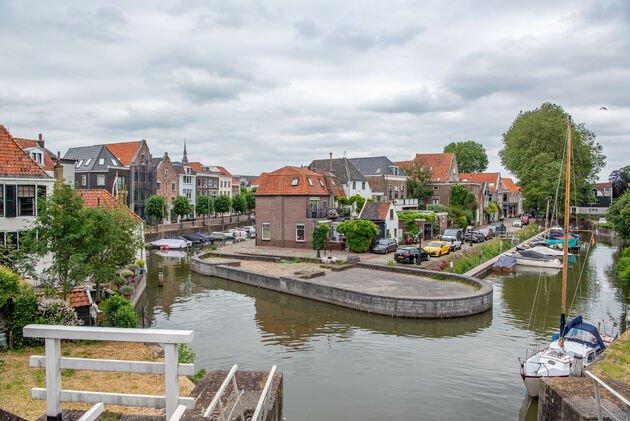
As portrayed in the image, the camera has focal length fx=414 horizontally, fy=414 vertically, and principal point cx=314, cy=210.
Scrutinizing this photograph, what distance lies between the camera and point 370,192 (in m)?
54.7

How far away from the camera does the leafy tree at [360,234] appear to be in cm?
3581

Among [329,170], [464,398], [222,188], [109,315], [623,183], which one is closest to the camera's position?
[464,398]

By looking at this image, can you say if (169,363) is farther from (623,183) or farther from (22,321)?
(623,183)

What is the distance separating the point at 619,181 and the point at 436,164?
66.4m

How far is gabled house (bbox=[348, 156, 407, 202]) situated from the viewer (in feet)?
185

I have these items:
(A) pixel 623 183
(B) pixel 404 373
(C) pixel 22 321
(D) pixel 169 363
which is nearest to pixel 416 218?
(B) pixel 404 373

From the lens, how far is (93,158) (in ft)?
196

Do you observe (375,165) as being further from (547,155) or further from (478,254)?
(547,155)

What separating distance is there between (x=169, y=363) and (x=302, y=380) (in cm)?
1092

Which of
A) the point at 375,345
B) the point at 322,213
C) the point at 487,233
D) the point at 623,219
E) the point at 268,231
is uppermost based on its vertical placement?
the point at 322,213

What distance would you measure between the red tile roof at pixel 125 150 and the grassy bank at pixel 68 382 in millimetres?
53698

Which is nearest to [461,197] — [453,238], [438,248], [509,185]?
[453,238]

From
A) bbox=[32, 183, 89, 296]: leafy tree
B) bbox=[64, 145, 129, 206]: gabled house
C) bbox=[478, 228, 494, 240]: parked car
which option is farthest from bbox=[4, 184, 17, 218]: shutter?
bbox=[478, 228, 494, 240]: parked car

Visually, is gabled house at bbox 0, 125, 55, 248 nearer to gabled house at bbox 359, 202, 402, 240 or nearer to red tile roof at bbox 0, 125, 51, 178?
red tile roof at bbox 0, 125, 51, 178
